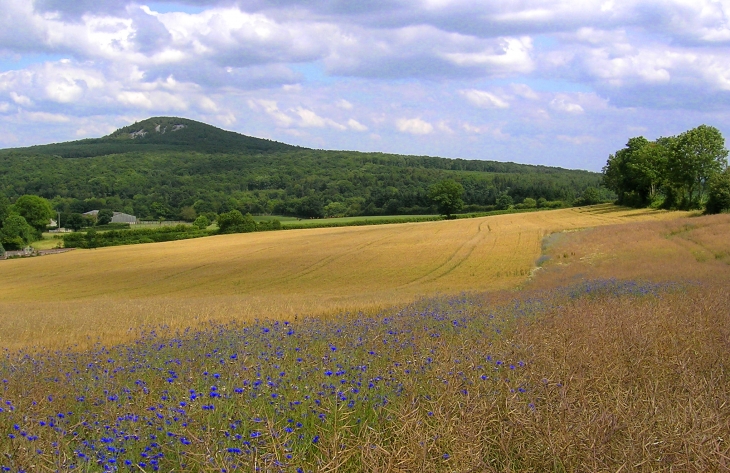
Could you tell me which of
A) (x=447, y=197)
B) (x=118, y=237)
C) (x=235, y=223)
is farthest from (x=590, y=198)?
(x=118, y=237)

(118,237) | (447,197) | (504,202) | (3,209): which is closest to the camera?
(118,237)

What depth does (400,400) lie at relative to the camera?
4.49 m

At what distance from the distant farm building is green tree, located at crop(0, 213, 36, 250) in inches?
890

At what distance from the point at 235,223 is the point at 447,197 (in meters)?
37.0

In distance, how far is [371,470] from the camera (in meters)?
3.40

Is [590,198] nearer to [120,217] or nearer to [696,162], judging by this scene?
[696,162]

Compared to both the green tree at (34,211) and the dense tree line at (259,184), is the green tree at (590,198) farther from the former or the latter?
the green tree at (34,211)

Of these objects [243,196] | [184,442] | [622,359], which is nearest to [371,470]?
[184,442]

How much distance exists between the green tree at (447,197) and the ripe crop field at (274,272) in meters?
40.7

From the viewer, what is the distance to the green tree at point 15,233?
83.9 m

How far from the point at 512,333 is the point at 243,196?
127451 mm

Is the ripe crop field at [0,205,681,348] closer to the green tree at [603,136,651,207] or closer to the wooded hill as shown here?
the green tree at [603,136,651,207]

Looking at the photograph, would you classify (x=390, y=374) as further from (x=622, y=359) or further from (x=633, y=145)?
(x=633, y=145)

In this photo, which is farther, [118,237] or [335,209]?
[335,209]
